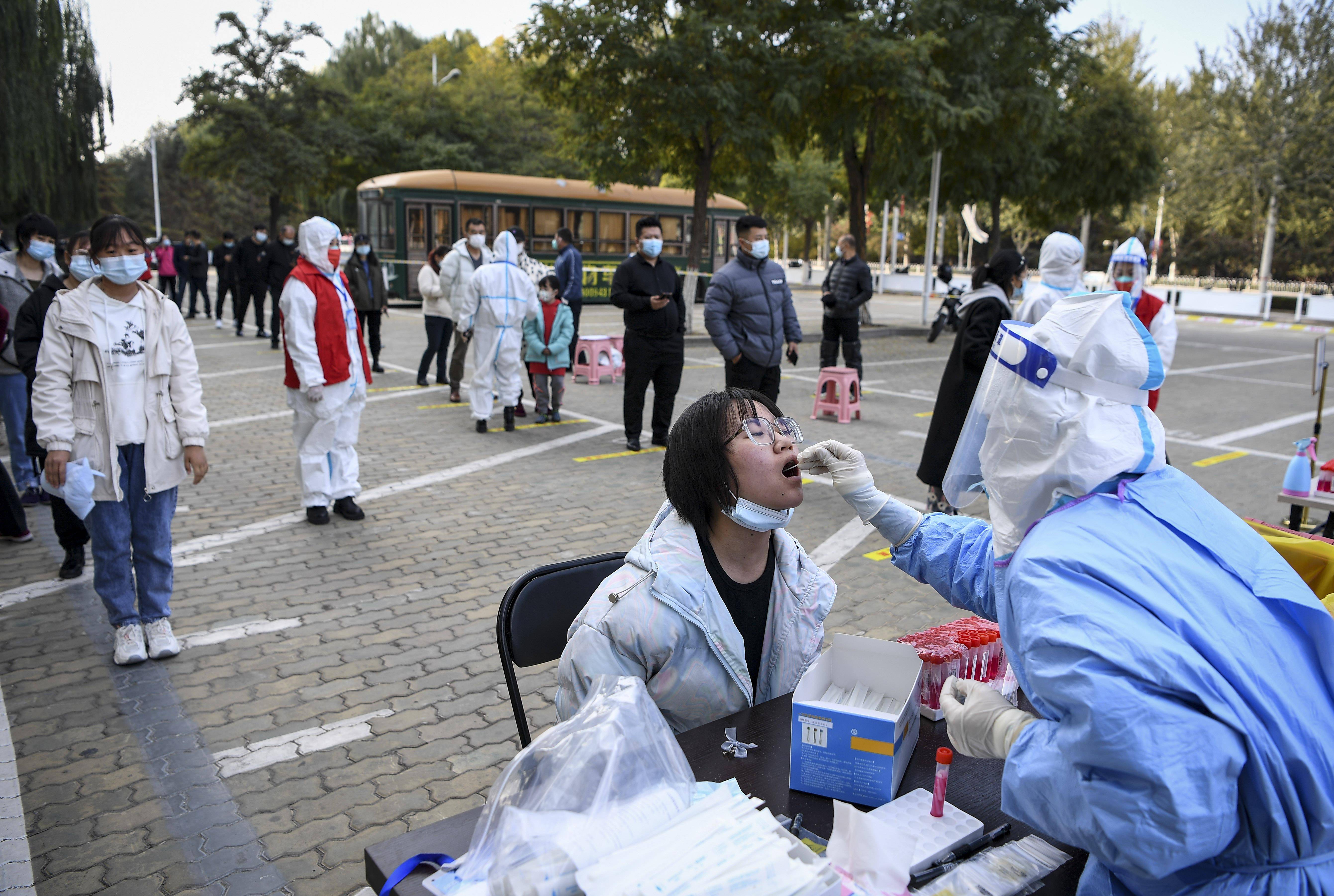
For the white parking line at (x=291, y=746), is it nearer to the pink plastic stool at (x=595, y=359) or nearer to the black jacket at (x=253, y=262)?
the pink plastic stool at (x=595, y=359)

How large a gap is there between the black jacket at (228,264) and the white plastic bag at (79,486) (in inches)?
512

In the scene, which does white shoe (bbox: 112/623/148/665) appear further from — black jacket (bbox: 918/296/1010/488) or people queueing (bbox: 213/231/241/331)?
people queueing (bbox: 213/231/241/331)

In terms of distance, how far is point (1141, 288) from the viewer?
22.5 feet

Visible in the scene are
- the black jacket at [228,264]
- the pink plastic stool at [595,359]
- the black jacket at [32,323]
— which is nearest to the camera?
the black jacket at [32,323]

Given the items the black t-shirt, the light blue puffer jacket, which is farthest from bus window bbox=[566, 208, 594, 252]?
the light blue puffer jacket

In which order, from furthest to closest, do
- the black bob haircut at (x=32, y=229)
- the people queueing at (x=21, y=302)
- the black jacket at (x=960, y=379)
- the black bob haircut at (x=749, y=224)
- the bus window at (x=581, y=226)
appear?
the bus window at (x=581, y=226)
the black bob haircut at (x=749, y=224)
the black bob haircut at (x=32, y=229)
the people queueing at (x=21, y=302)
the black jacket at (x=960, y=379)

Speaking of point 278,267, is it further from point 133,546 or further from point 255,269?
point 133,546

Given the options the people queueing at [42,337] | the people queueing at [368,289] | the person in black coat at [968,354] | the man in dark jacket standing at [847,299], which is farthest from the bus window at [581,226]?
the person in black coat at [968,354]

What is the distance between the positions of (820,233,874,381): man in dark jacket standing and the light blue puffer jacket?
31.8 ft

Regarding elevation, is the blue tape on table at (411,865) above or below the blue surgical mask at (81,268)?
below

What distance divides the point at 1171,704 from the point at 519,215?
2293 cm

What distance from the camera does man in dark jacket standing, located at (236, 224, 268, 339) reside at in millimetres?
15539

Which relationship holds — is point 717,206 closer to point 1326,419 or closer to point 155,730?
point 1326,419

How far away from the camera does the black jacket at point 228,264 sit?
1595cm
